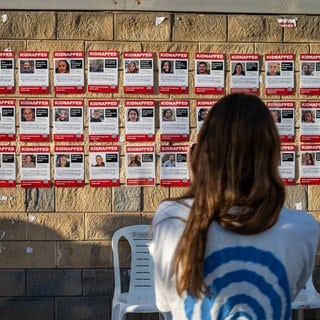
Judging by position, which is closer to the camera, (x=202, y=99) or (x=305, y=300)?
(x=305, y=300)

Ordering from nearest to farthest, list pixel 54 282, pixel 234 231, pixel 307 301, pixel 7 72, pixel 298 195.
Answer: pixel 234 231
pixel 307 301
pixel 7 72
pixel 54 282
pixel 298 195

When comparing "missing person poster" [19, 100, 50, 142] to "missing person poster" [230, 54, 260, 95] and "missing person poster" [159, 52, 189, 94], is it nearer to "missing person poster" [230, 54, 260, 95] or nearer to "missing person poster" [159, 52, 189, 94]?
"missing person poster" [159, 52, 189, 94]

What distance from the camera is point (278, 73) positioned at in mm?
4492

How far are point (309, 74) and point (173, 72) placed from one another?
1.07 metres

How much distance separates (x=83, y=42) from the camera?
4355mm

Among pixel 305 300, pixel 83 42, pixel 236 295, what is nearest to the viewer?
pixel 236 295

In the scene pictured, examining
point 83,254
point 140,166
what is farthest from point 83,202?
point 140,166

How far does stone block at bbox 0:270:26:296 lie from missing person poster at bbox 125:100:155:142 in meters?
1.33

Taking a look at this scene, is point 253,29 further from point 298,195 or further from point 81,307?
point 81,307

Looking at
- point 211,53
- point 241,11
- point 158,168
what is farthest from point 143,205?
point 241,11

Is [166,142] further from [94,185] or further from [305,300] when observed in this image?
[305,300]

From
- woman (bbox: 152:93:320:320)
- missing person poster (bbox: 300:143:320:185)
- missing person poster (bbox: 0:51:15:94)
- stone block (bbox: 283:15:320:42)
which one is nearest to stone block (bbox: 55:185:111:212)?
missing person poster (bbox: 0:51:15:94)

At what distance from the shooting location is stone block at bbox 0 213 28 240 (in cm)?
439

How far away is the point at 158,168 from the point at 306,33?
1554 millimetres
